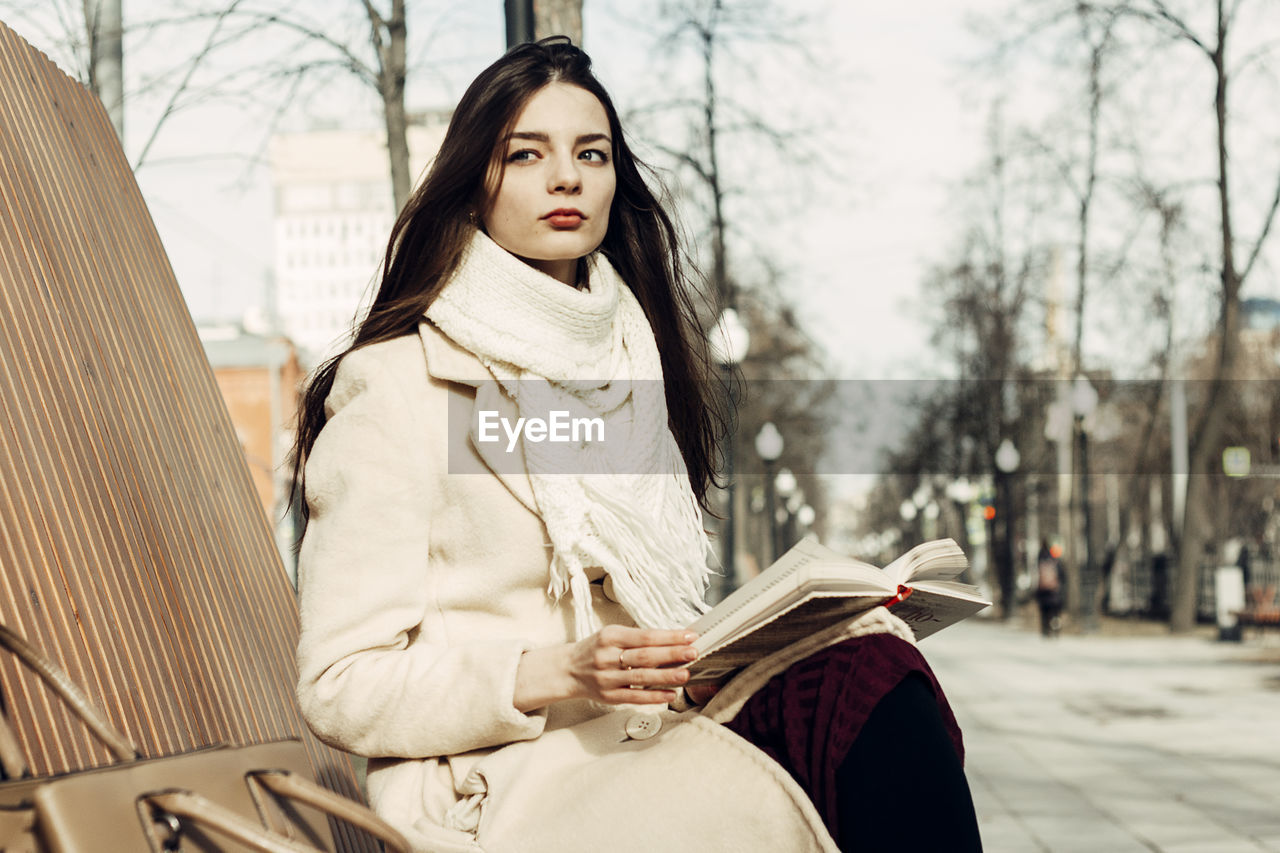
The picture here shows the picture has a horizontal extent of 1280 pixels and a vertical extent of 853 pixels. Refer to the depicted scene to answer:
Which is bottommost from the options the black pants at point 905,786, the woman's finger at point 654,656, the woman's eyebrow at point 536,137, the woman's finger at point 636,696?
the black pants at point 905,786

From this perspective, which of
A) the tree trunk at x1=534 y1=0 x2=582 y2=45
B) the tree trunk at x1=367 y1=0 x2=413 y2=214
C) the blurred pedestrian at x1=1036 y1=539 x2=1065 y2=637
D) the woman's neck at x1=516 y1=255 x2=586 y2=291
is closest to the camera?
the woman's neck at x1=516 y1=255 x2=586 y2=291

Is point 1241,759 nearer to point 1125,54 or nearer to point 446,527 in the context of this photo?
point 446,527

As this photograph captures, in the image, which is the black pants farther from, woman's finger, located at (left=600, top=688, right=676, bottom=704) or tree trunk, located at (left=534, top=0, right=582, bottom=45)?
tree trunk, located at (left=534, top=0, right=582, bottom=45)

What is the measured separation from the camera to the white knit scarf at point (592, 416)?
2.36 meters

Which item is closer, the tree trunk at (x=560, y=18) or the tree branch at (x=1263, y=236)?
the tree trunk at (x=560, y=18)

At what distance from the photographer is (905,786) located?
187cm

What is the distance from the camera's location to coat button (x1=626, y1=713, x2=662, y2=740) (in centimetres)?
219

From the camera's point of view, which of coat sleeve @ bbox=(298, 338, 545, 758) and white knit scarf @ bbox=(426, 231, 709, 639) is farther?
white knit scarf @ bbox=(426, 231, 709, 639)

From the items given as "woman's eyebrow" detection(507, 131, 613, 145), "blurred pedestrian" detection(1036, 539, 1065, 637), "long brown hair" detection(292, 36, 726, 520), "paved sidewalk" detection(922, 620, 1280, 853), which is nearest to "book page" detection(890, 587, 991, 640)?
"long brown hair" detection(292, 36, 726, 520)

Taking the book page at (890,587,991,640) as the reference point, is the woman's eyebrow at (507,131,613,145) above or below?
above

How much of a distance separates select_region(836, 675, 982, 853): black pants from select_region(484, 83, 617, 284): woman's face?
43.0 inches

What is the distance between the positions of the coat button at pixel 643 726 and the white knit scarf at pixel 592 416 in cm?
18

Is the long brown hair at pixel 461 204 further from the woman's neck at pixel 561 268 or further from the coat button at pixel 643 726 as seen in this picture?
the coat button at pixel 643 726

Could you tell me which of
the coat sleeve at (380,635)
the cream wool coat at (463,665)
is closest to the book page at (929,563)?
the cream wool coat at (463,665)
